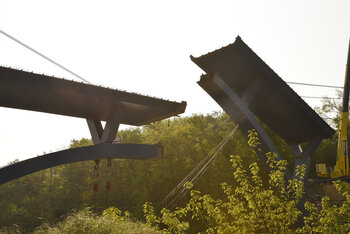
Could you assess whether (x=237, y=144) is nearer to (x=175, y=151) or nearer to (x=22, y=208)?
(x=175, y=151)

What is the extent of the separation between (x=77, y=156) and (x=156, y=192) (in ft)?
131

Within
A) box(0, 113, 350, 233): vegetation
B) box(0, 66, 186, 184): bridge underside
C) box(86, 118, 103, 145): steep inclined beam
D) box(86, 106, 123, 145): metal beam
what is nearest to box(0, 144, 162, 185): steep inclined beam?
box(0, 66, 186, 184): bridge underside

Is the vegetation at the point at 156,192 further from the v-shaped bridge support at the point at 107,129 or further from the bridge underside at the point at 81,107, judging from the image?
the v-shaped bridge support at the point at 107,129

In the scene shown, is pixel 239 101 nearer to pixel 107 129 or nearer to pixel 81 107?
pixel 107 129

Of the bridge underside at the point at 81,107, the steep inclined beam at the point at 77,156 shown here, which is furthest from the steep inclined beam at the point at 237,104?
the steep inclined beam at the point at 77,156

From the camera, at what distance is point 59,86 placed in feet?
26.2

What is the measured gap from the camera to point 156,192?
47094mm

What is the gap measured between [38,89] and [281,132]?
10.2 metres

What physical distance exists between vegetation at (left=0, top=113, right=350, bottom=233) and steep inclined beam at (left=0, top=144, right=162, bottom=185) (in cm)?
251

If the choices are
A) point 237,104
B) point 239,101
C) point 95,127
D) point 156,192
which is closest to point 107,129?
point 95,127

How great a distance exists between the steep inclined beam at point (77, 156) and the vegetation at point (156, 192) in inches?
98.7

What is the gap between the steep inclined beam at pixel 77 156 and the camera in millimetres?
7949

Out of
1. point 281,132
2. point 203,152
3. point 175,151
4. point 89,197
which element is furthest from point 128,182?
point 281,132

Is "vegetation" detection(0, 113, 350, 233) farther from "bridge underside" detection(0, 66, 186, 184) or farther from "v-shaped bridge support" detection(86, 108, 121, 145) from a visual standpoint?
"v-shaped bridge support" detection(86, 108, 121, 145)
